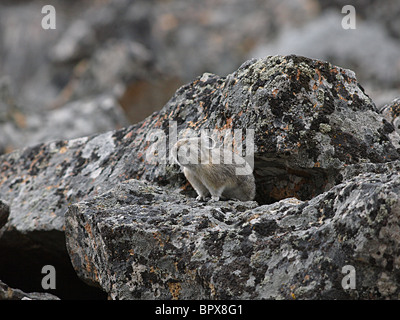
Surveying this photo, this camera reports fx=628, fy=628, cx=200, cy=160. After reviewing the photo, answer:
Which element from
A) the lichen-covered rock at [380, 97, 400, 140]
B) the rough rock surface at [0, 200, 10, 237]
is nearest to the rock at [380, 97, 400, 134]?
the lichen-covered rock at [380, 97, 400, 140]

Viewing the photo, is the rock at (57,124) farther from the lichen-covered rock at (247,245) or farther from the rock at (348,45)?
the rock at (348,45)

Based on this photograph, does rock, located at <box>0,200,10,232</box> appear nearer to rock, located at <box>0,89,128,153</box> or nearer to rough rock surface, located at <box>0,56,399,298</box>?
rough rock surface, located at <box>0,56,399,298</box>

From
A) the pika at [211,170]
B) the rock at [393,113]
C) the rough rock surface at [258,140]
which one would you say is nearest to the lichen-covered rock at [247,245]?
the rough rock surface at [258,140]

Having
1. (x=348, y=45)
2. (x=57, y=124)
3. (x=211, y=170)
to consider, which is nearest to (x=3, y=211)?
(x=211, y=170)

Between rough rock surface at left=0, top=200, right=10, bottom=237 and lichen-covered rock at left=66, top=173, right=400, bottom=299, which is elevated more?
rough rock surface at left=0, top=200, right=10, bottom=237
